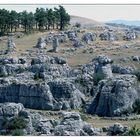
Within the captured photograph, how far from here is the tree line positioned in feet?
433

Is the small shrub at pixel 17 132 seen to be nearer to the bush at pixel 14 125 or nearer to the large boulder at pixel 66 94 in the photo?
the bush at pixel 14 125

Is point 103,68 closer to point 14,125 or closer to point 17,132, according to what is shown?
point 14,125

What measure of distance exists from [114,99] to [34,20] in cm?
6831

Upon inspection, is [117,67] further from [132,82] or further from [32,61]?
[132,82]

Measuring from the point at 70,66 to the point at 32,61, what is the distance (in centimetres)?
601

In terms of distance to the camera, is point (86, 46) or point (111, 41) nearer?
point (86, 46)

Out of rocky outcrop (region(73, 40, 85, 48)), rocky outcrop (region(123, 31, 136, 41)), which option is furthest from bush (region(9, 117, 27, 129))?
rocky outcrop (region(123, 31, 136, 41))

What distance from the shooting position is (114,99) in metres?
68.7

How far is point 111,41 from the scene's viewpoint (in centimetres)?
12644

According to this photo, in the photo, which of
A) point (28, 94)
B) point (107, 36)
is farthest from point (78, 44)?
point (28, 94)

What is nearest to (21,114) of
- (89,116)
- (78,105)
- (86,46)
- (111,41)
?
(89,116)

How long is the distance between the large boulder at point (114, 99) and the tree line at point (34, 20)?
61.8 metres

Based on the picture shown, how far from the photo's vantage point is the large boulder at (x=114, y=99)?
68438 millimetres

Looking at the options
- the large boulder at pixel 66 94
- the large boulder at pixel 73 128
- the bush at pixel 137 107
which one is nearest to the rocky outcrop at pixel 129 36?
the large boulder at pixel 66 94
